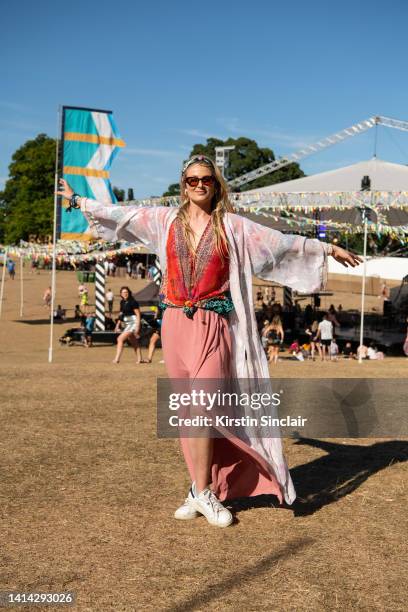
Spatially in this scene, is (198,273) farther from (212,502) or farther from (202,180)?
(212,502)

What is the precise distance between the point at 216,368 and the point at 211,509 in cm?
78

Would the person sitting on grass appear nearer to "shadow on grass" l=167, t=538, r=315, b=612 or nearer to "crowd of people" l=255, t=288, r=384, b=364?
"crowd of people" l=255, t=288, r=384, b=364

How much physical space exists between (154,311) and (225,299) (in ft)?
67.4

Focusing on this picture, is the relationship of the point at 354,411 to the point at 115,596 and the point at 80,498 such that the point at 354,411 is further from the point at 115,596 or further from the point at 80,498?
the point at 115,596

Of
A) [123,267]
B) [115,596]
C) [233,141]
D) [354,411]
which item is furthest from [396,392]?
[233,141]

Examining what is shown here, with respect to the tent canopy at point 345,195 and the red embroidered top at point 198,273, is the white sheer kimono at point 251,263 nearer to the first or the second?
the red embroidered top at point 198,273

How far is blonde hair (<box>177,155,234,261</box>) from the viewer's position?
14.0ft

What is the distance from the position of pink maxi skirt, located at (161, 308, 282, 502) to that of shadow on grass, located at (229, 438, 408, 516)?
0.21m

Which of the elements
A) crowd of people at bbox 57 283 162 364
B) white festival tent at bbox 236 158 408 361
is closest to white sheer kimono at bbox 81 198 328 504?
crowd of people at bbox 57 283 162 364

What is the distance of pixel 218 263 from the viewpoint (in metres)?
4.26

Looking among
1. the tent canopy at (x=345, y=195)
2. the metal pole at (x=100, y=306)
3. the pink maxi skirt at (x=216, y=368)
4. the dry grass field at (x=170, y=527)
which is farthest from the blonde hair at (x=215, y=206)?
the metal pole at (x=100, y=306)

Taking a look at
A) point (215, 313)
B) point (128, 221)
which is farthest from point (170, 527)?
point (128, 221)

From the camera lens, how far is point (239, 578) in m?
3.38

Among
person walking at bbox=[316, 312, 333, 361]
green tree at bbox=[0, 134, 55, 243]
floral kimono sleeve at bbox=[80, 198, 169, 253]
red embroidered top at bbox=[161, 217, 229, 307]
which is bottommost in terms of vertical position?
person walking at bbox=[316, 312, 333, 361]
